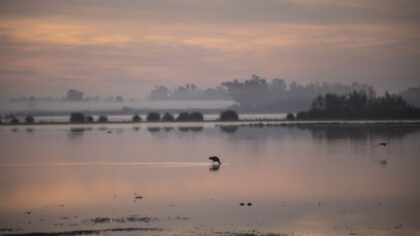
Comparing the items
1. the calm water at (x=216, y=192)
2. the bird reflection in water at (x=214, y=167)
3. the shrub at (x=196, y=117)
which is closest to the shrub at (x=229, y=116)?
the shrub at (x=196, y=117)

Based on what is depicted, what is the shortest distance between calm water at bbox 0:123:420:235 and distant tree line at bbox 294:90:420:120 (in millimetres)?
58321

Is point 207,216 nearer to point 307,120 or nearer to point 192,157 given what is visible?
point 192,157

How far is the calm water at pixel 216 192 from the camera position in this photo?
1719 centimetres

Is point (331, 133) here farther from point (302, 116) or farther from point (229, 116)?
point (229, 116)

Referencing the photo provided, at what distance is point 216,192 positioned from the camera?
23.2 m

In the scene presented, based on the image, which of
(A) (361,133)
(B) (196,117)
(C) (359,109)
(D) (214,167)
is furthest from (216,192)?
(B) (196,117)

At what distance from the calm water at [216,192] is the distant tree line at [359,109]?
58321 mm

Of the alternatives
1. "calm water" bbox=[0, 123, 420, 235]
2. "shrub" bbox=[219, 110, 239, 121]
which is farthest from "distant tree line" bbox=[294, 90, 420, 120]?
"calm water" bbox=[0, 123, 420, 235]

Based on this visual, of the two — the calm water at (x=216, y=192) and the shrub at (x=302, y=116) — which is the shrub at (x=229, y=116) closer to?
the shrub at (x=302, y=116)

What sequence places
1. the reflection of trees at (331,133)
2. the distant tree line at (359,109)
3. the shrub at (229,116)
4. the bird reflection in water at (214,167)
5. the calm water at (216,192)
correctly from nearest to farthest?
1. the calm water at (216,192)
2. the bird reflection in water at (214,167)
3. the reflection of trees at (331,133)
4. the distant tree line at (359,109)
5. the shrub at (229,116)

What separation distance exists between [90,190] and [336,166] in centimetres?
1254

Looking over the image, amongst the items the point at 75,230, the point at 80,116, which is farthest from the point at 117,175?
the point at 80,116

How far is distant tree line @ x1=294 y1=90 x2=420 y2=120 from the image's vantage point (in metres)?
98.9

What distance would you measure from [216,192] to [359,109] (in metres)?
81.0
